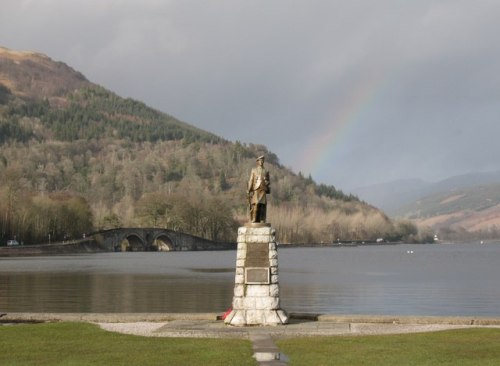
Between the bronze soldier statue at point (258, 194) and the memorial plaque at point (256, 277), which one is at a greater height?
the bronze soldier statue at point (258, 194)

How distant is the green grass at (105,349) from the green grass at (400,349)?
182cm

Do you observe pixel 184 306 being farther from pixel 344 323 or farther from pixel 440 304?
pixel 344 323

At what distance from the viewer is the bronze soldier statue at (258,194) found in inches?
1415

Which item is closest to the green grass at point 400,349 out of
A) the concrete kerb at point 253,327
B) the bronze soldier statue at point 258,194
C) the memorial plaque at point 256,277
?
the concrete kerb at point 253,327

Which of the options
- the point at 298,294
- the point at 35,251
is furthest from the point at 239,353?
the point at 35,251

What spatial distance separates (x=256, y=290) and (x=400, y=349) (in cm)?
817

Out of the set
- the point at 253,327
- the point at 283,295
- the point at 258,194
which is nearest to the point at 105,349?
the point at 253,327

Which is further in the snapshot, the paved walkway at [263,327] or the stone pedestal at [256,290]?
the stone pedestal at [256,290]

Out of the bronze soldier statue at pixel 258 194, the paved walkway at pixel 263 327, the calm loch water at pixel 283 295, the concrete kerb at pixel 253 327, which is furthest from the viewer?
the calm loch water at pixel 283 295

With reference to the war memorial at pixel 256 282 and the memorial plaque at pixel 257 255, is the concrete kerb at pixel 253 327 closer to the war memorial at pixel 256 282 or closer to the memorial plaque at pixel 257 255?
the war memorial at pixel 256 282

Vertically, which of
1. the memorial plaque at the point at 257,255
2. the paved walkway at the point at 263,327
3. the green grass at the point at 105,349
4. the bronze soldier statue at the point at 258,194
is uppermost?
the bronze soldier statue at the point at 258,194

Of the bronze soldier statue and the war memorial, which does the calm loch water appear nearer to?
the bronze soldier statue

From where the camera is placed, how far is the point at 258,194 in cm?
3628

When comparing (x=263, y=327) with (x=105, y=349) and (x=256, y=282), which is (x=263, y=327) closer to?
(x=256, y=282)
